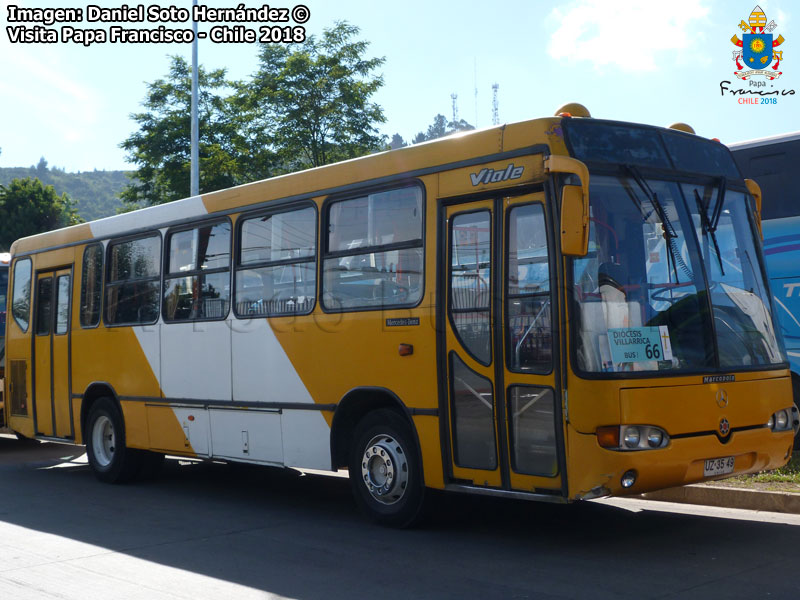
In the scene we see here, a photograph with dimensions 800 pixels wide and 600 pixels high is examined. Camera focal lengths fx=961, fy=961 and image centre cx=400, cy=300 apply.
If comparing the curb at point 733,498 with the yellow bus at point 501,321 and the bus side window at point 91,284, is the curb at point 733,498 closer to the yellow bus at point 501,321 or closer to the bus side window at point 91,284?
the yellow bus at point 501,321

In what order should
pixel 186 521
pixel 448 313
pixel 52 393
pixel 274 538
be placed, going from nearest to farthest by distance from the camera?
pixel 448 313, pixel 274 538, pixel 186 521, pixel 52 393

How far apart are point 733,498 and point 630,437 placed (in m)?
2.92

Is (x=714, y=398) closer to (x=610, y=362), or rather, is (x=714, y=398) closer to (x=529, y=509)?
(x=610, y=362)

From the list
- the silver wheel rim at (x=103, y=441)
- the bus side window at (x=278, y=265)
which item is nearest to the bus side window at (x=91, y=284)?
the silver wheel rim at (x=103, y=441)

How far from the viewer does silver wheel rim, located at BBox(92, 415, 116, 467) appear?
39.1ft

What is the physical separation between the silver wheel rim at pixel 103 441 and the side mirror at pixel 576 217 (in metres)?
7.40

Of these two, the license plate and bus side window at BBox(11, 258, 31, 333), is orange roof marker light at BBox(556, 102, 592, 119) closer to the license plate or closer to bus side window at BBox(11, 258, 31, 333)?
the license plate

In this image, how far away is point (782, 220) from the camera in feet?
36.0

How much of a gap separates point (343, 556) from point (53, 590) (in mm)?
2068

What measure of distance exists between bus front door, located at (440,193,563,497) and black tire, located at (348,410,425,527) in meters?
0.54

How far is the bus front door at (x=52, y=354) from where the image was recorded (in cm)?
1270

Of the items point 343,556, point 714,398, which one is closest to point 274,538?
point 343,556

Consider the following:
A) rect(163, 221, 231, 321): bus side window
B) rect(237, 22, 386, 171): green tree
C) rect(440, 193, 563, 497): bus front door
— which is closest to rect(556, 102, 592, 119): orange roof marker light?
rect(440, 193, 563, 497): bus front door

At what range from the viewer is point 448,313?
761cm
